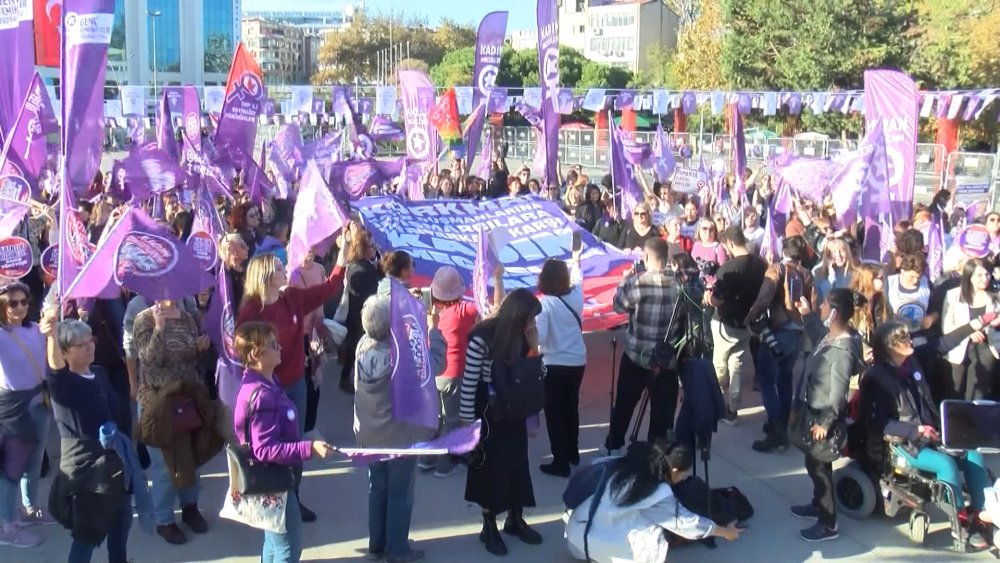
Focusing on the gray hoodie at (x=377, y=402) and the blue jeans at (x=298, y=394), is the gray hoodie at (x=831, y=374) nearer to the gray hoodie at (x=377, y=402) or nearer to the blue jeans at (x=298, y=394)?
the gray hoodie at (x=377, y=402)

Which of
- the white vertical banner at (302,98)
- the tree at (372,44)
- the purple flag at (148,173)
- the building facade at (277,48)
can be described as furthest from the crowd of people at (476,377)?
the building facade at (277,48)

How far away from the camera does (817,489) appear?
18.7ft

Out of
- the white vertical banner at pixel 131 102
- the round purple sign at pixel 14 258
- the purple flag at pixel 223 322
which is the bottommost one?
the purple flag at pixel 223 322

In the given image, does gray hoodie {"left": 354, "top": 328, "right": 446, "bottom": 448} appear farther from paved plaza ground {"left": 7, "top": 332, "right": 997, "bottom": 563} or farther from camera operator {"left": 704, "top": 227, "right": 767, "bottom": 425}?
camera operator {"left": 704, "top": 227, "right": 767, "bottom": 425}

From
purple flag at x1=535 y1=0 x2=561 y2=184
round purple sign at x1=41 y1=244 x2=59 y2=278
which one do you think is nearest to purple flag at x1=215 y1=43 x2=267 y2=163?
purple flag at x1=535 y1=0 x2=561 y2=184

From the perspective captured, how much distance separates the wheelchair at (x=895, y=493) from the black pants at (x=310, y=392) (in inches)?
139

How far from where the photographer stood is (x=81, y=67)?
625cm

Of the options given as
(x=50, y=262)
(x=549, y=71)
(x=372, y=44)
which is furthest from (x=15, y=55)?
(x=372, y=44)

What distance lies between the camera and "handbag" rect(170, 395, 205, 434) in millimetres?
5125

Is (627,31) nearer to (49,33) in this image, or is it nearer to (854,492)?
(49,33)

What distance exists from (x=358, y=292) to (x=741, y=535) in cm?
346

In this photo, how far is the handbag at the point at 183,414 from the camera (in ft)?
16.8

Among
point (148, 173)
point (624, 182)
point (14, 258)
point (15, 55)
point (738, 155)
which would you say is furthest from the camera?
point (738, 155)

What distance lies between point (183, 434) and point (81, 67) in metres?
2.66
